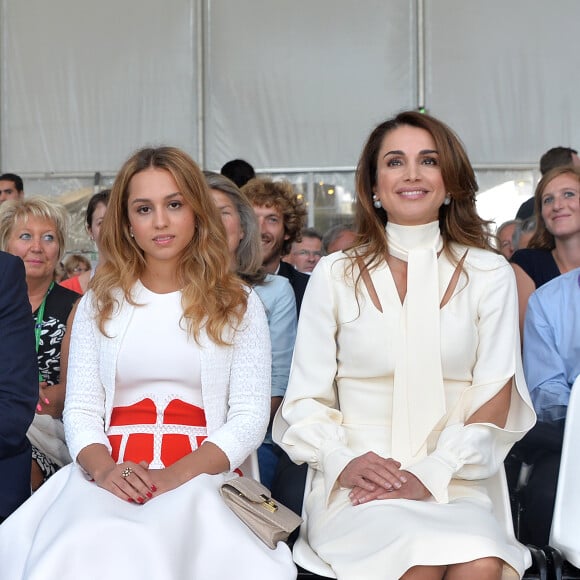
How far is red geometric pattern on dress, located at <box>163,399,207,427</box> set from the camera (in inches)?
120

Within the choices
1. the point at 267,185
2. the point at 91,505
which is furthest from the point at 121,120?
the point at 91,505

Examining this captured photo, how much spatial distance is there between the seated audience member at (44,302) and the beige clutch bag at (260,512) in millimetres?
1028

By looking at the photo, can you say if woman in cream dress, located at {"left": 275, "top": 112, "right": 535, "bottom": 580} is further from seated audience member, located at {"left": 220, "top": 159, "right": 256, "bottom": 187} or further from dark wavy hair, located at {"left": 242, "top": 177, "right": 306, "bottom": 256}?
seated audience member, located at {"left": 220, "top": 159, "right": 256, "bottom": 187}

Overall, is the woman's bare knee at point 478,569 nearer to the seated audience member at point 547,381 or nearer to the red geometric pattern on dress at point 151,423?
the seated audience member at point 547,381

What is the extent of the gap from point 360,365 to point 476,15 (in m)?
8.12

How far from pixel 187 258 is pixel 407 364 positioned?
2.55 feet

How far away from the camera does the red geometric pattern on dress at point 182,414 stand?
3045 mm

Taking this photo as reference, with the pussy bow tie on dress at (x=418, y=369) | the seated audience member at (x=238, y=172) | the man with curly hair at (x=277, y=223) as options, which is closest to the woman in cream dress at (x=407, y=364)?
the pussy bow tie on dress at (x=418, y=369)

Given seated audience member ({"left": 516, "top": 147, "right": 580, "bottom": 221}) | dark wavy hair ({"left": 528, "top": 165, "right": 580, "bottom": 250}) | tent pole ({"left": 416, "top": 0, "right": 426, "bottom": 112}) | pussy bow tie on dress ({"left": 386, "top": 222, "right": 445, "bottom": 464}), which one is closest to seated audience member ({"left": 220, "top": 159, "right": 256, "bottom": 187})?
seated audience member ({"left": 516, "top": 147, "right": 580, "bottom": 221})

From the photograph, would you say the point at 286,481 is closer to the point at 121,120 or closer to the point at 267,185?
the point at 267,185

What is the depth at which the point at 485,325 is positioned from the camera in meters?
3.01

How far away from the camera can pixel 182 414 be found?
3.05 meters

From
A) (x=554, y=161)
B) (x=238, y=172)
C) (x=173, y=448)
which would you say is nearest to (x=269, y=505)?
(x=173, y=448)

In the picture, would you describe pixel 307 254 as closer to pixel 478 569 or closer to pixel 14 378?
pixel 14 378
